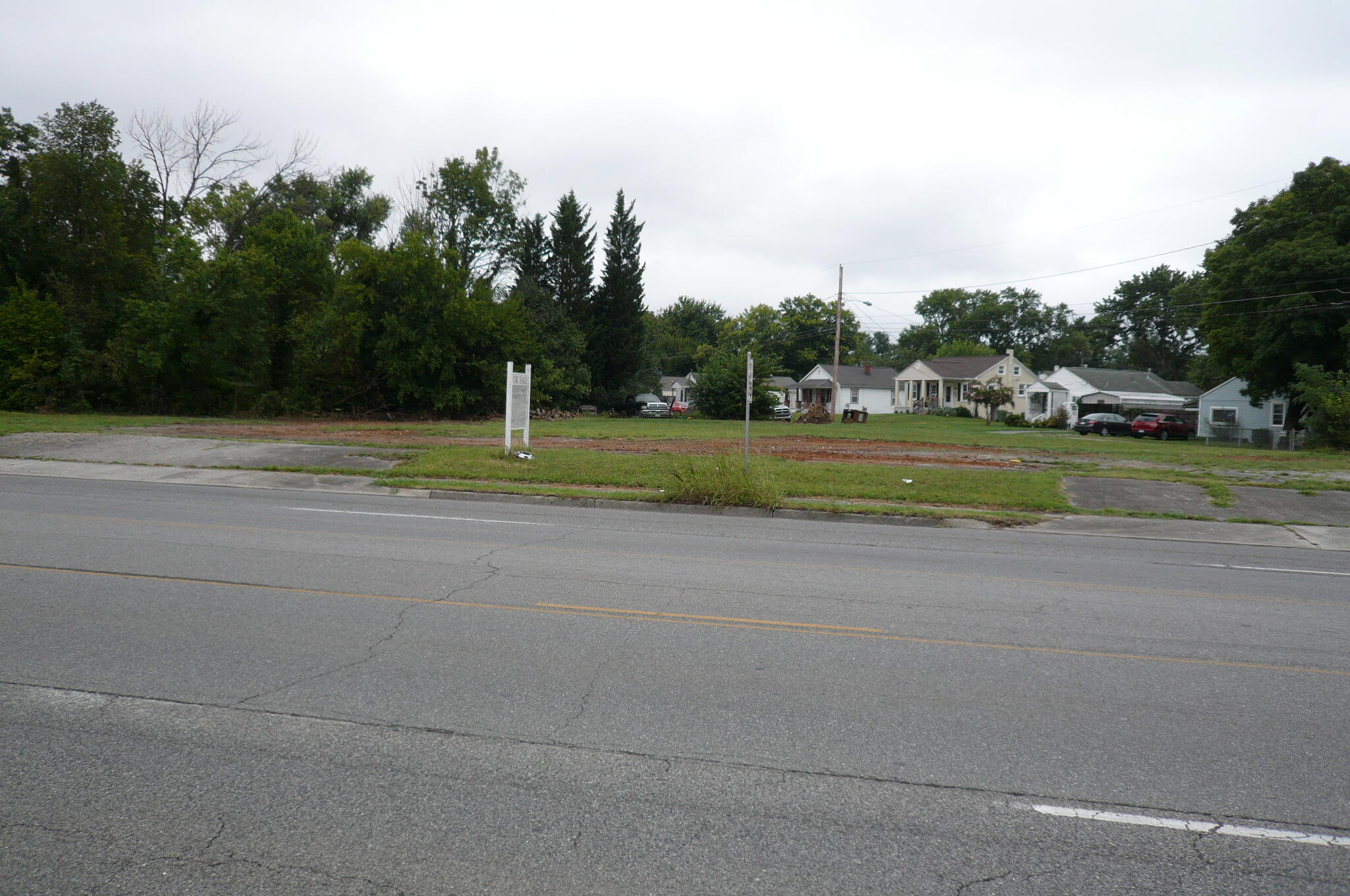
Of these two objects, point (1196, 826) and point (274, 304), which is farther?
point (274, 304)

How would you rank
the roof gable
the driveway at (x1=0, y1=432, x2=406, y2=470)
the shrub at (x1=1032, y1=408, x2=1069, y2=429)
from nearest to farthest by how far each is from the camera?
1. the driveway at (x1=0, y1=432, x2=406, y2=470)
2. the shrub at (x1=1032, y1=408, x2=1069, y2=429)
3. the roof gable

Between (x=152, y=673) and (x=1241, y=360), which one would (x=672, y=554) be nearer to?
(x=152, y=673)

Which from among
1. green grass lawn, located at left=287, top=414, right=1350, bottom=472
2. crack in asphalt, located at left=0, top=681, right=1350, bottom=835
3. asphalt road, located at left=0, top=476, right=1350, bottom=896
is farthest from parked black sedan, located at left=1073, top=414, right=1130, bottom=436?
crack in asphalt, located at left=0, top=681, right=1350, bottom=835

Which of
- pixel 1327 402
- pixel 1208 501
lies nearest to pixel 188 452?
pixel 1208 501

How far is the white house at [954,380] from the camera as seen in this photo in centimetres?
7806

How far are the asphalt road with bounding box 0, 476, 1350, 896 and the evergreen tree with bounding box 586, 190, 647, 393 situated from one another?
50.0 m

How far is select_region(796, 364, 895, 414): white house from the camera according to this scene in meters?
84.4

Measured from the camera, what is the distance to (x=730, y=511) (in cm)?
1481

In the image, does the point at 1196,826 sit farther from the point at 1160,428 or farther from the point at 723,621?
the point at 1160,428

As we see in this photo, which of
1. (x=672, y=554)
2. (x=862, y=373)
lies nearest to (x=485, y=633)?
(x=672, y=554)

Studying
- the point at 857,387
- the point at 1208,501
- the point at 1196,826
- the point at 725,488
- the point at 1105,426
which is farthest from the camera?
the point at 857,387

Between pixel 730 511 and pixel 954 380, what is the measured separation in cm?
7154

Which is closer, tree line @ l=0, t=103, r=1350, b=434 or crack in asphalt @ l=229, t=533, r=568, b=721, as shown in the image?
crack in asphalt @ l=229, t=533, r=568, b=721

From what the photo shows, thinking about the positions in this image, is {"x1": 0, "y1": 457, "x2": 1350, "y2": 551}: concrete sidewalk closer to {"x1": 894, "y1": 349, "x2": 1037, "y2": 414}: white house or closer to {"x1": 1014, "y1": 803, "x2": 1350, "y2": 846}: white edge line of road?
{"x1": 1014, "y1": 803, "x2": 1350, "y2": 846}: white edge line of road
